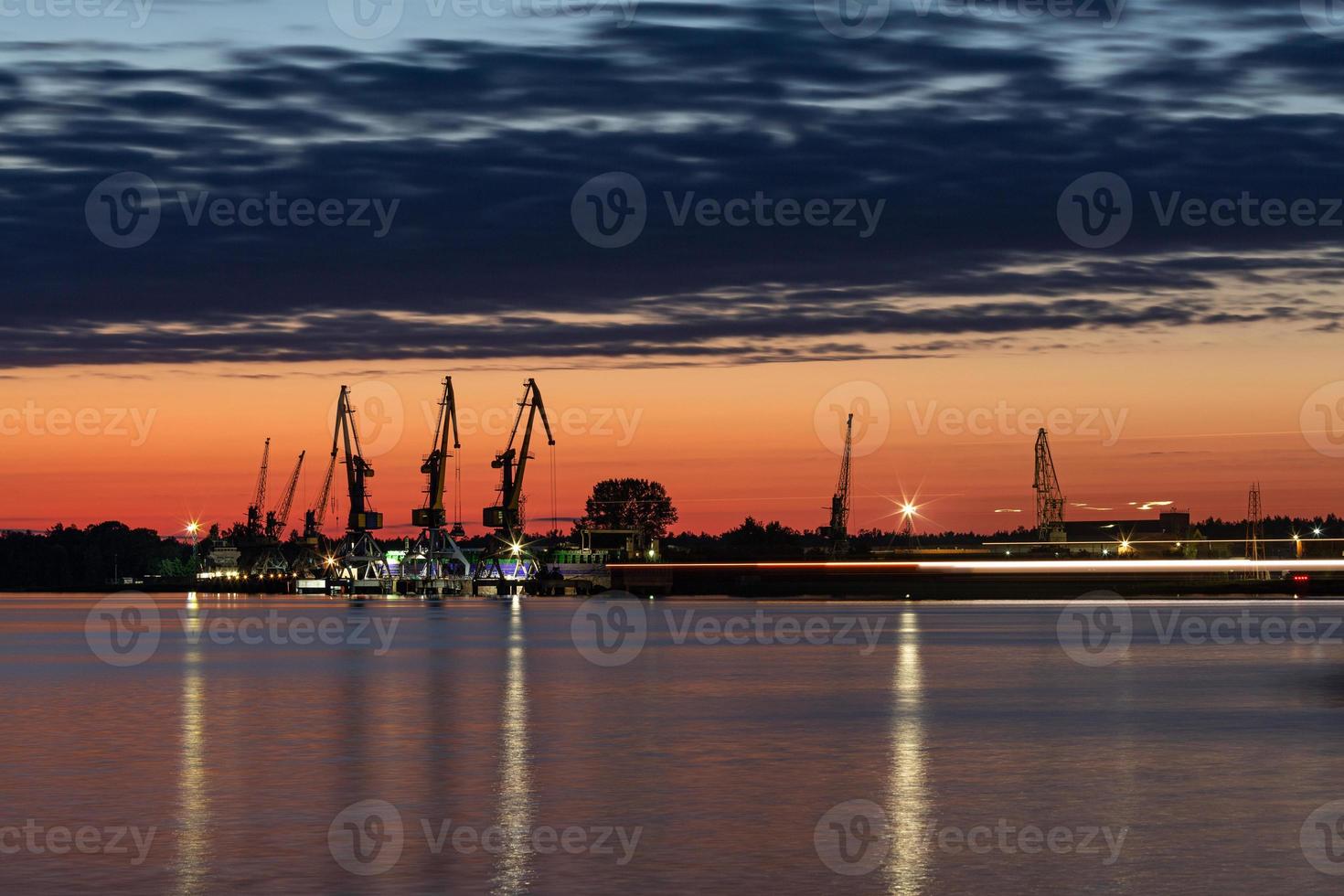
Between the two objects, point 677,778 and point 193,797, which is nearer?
point 193,797

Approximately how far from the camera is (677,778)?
29547 mm

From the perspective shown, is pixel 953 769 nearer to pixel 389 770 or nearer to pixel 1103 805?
pixel 1103 805

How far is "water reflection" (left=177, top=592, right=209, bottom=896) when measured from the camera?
66.5 ft

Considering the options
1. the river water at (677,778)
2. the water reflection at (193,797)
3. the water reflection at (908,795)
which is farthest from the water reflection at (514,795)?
the water reflection at (908,795)

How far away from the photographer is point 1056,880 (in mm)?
19656

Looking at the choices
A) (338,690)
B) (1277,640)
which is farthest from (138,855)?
(1277,640)

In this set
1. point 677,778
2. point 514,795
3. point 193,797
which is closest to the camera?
point 193,797

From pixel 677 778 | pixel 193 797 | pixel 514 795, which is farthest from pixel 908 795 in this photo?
pixel 193 797

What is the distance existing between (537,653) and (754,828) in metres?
55.3

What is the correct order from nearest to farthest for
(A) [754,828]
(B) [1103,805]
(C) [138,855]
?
(C) [138,855] → (A) [754,828] → (B) [1103,805]

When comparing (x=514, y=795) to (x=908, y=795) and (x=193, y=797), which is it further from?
(x=908, y=795)

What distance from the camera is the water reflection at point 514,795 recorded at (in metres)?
20.2

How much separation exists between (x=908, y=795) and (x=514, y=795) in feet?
20.6

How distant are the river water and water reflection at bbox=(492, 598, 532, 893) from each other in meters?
0.09
